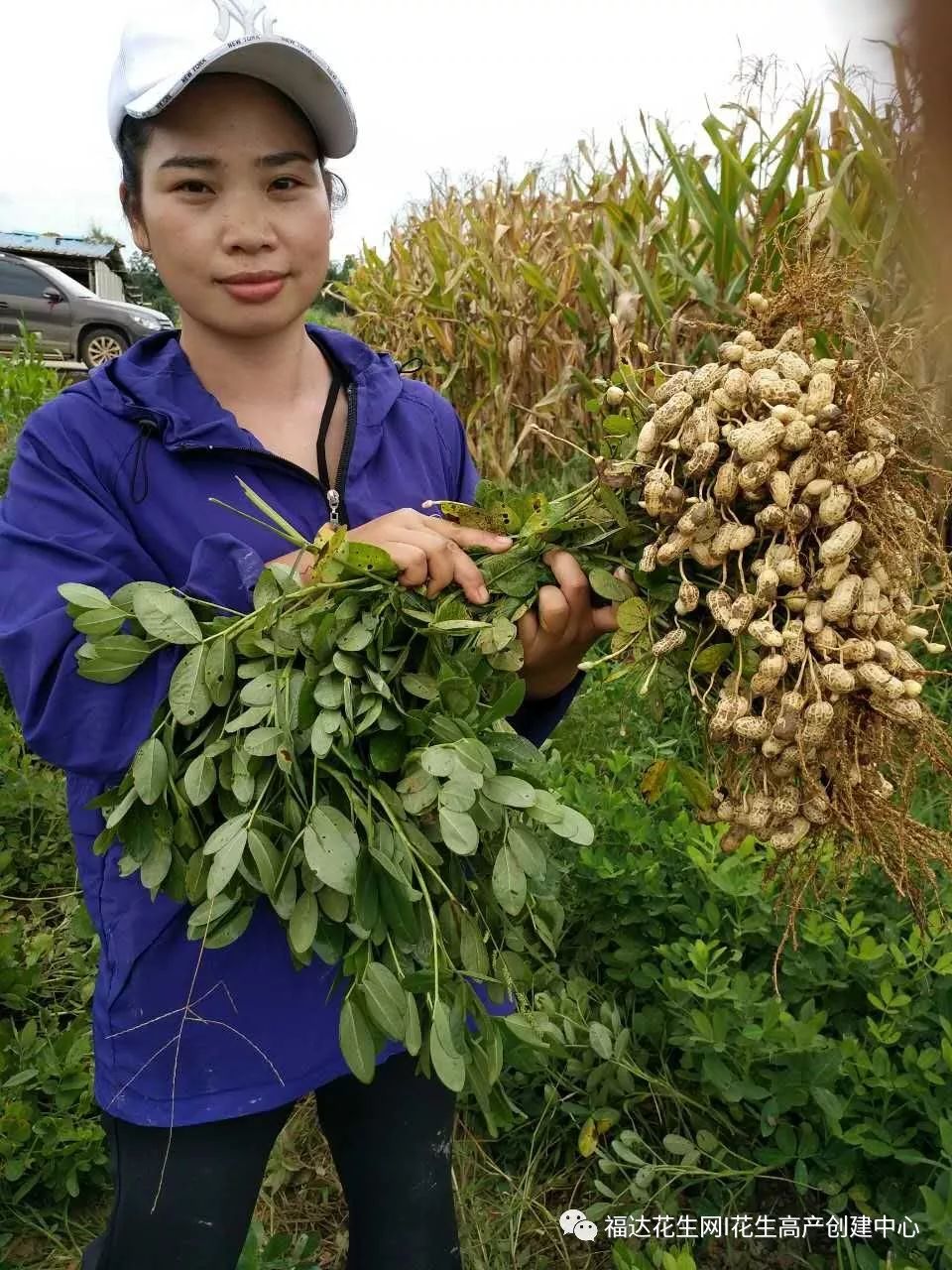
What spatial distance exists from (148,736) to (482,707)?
392 millimetres

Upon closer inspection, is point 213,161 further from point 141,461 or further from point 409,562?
point 409,562

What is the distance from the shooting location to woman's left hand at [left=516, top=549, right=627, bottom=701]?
1121 mm

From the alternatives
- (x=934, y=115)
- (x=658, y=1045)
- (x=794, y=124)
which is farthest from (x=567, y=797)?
(x=794, y=124)

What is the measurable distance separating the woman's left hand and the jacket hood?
1.47 feet

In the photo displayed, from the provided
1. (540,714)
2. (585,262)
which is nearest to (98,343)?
(585,262)

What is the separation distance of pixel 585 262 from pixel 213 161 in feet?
9.80

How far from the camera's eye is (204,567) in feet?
3.71

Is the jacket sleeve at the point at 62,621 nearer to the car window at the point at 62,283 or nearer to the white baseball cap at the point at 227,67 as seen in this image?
the white baseball cap at the point at 227,67

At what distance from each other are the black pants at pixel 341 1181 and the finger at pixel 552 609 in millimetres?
683

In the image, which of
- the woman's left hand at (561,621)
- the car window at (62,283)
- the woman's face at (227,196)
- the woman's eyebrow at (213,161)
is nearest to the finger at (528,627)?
the woman's left hand at (561,621)

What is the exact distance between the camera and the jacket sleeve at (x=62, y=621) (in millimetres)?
1088

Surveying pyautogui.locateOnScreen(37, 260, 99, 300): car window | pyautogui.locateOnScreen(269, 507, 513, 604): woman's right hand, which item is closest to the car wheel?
pyautogui.locateOnScreen(37, 260, 99, 300): car window

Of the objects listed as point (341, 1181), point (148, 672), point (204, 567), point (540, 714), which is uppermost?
point (204, 567)

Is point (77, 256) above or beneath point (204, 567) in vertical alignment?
above
